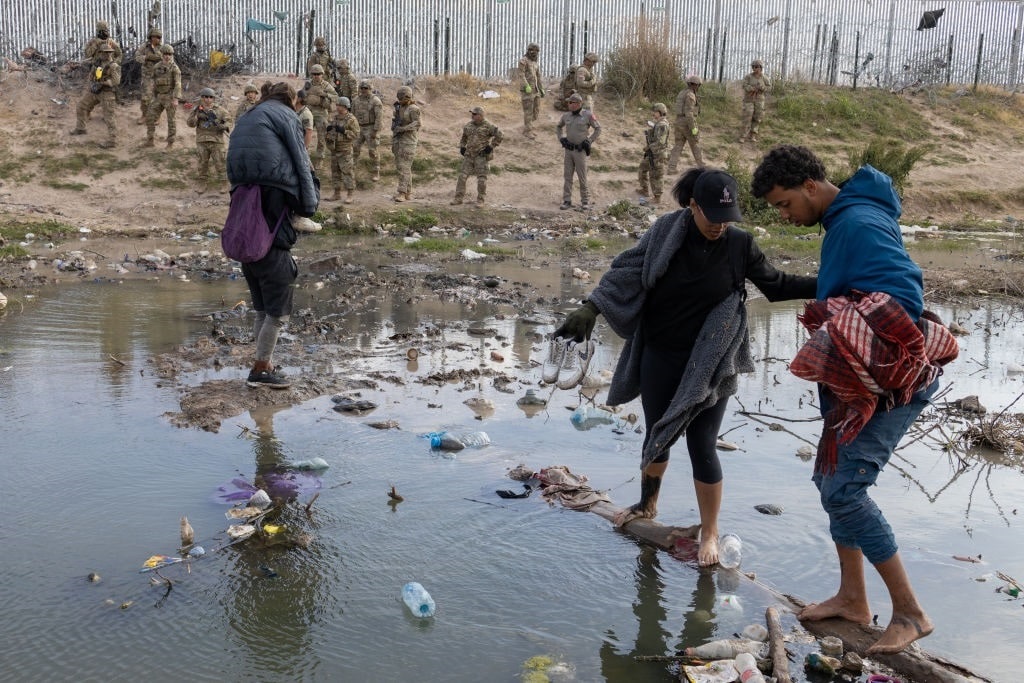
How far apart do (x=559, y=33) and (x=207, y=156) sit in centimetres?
1247

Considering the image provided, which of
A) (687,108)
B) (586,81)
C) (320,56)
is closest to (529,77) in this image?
(586,81)

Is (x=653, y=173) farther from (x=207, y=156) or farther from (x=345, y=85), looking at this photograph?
(x=207, y=156)

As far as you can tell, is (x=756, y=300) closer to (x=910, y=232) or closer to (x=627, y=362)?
(x=627, y=362)

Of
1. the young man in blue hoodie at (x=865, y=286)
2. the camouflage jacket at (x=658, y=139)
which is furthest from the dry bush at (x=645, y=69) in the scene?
the young man in blue hoodie at (x=865, y=286)

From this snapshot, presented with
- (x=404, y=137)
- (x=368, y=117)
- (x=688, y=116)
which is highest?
(x=688, y=116)

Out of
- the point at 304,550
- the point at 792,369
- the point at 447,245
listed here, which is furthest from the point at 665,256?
the point at 447,245

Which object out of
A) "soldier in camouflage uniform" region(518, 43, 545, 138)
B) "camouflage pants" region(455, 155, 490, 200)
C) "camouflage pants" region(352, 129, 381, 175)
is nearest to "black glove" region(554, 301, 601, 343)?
"camouflage pants" region(455, 155, 490, 200)

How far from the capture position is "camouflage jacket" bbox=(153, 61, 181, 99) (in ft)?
58.6

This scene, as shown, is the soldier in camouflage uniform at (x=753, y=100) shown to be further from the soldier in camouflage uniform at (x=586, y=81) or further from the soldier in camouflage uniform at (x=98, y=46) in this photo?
the soldier in camouflage uniform at (x=98, y=46)

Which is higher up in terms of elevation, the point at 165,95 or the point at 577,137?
the point at 165,95

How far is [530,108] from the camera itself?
21047 millimetres

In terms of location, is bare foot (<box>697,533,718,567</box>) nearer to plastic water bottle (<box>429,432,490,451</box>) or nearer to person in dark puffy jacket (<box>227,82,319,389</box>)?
plastic water bottle (<box>429,432,490,451</box>)

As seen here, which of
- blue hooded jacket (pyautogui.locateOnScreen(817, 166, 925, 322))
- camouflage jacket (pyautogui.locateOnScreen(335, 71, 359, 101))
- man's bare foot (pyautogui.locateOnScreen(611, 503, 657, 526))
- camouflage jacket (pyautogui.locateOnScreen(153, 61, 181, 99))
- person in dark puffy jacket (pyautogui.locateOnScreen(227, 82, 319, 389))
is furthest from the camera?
camouflage jacket (pyautogui.locateOnScreen(335, 71, 359, 101))

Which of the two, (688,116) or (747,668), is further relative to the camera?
(688,116)
